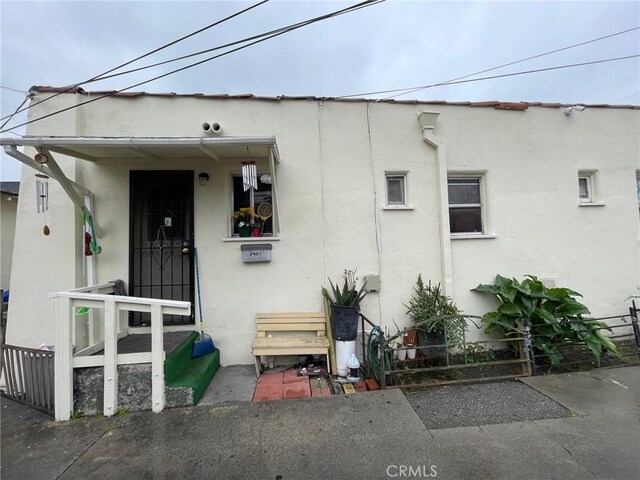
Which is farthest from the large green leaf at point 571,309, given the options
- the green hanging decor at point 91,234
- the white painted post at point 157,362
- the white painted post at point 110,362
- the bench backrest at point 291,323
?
the green hanging decor at point 91,234

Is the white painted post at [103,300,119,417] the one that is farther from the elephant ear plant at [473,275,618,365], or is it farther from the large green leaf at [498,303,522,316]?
the large green leaf at [498,303,522,316]

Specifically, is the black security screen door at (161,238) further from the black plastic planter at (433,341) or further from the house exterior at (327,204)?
the black plastic planter at (433,341)

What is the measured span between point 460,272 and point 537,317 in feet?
3.89

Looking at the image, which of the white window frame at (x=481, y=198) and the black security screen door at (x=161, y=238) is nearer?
the black security screen door at (x=161, y=238)

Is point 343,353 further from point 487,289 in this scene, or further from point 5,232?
point 5,232

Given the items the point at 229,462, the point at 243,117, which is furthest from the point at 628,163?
the point at 229,462

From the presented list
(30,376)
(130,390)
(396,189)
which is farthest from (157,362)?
(396,189)

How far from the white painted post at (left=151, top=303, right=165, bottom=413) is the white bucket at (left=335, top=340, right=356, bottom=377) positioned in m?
2.08

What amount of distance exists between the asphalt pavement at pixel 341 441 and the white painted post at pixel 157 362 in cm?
15

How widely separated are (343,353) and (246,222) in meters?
2.42

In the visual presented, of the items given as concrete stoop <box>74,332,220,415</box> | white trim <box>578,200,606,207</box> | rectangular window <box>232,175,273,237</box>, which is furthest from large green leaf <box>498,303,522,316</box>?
concrete stoop <box>74,332,220,415</box>

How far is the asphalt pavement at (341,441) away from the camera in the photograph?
2131mm

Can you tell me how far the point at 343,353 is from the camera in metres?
3.68

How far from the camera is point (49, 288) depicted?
149 inches
